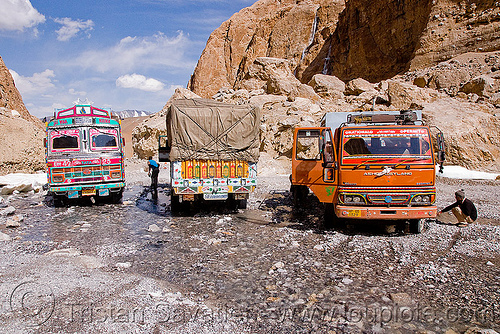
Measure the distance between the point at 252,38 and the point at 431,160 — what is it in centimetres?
7095

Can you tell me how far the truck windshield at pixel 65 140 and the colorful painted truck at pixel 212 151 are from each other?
3.70 m

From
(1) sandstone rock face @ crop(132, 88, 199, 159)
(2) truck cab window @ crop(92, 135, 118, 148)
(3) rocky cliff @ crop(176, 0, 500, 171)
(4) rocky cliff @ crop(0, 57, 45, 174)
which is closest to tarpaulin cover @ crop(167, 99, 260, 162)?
(2) truck cab window @ crop(92, 135, 118, 148)

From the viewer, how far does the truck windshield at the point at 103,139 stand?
1081cm

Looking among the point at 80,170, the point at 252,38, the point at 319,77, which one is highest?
the point at 252,38

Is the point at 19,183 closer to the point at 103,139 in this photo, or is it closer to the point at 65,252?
the point at 103,139

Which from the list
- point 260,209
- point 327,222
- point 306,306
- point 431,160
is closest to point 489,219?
point 431,160

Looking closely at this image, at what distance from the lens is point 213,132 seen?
892cm

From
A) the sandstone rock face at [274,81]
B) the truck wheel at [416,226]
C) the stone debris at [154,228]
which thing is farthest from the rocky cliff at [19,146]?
the truck wheel at [416,226]

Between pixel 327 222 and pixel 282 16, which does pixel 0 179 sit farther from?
pixel 282 16

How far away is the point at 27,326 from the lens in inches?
131

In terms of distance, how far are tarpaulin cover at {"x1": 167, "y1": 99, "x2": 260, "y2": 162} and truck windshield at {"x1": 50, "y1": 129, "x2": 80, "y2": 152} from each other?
3637 millimetres

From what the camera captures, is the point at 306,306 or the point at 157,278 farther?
the point at 157,278
